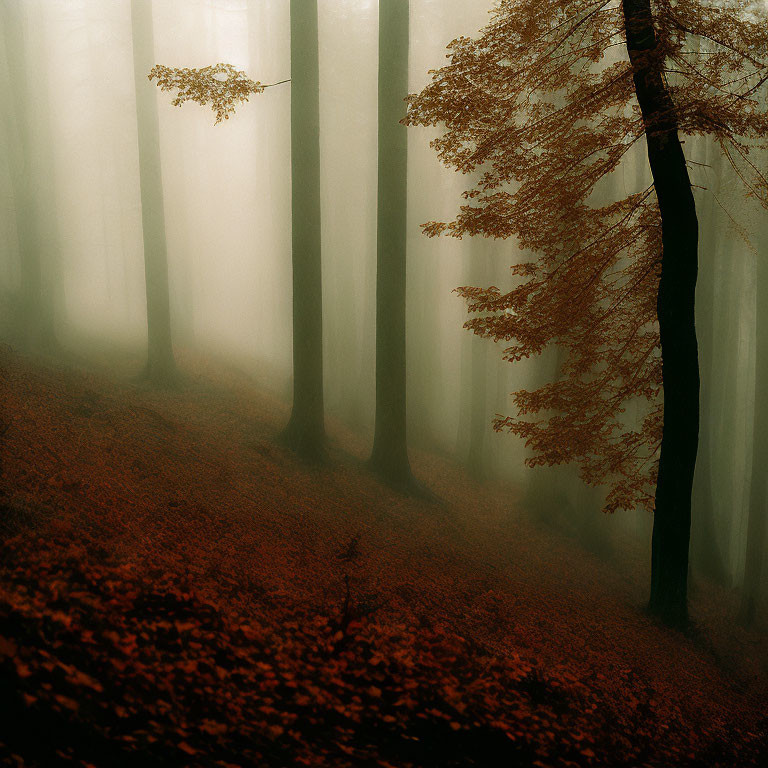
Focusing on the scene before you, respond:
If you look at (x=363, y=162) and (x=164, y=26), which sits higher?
(x=164, y=26)

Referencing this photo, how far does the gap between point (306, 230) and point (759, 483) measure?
10863mm

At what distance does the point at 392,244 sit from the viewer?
1045 centimetres

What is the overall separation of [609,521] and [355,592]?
10.1 m

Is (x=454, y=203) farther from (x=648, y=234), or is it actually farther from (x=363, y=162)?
(x=648, y=234)

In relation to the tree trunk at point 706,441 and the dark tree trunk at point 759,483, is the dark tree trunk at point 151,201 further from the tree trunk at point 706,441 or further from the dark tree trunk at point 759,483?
the dark tree trunk at point 759,483

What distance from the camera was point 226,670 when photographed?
3977 mm

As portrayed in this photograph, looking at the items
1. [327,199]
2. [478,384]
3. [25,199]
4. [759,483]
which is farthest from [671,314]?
[25,199]

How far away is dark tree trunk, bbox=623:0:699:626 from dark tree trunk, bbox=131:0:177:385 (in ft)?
37.8

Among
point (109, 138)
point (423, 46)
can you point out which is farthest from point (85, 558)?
point (109, 138)

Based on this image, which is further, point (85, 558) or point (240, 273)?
point (240, 273)

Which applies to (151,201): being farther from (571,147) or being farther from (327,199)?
(571,147)

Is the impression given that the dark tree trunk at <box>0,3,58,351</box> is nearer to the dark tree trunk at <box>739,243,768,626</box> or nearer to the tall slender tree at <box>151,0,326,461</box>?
the tall slender tree at <box>151,0,326,461</box>

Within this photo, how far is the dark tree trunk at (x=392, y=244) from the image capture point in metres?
10.0

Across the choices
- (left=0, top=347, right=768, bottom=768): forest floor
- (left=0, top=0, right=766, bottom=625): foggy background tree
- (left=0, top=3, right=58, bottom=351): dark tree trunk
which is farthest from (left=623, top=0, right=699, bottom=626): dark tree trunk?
(left=0, top=3, right=58, bottom=351): dark tree trunk
